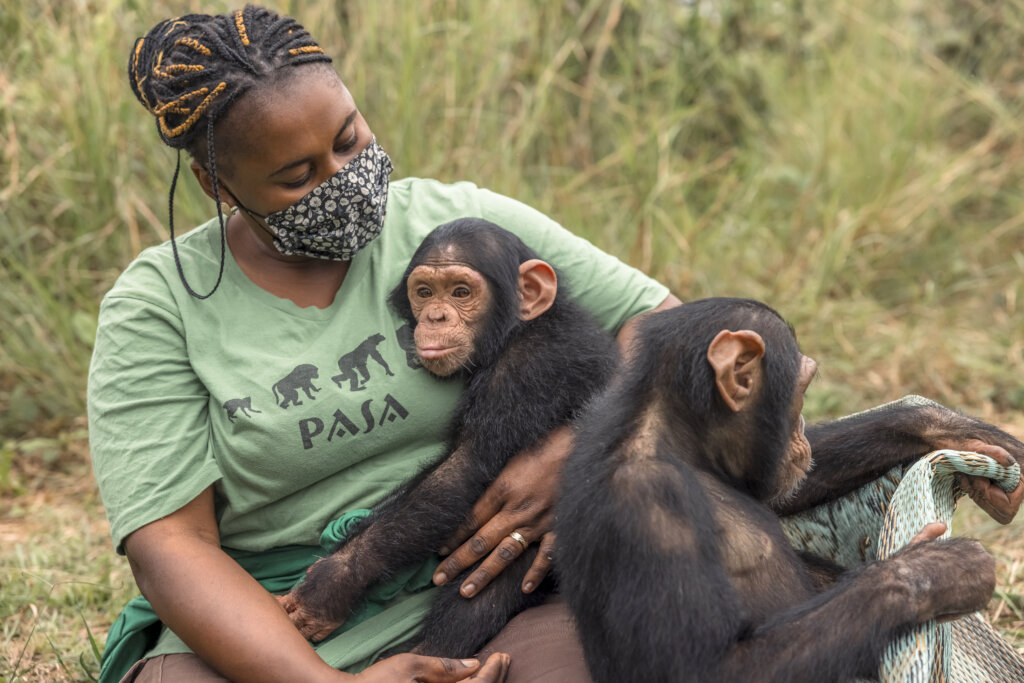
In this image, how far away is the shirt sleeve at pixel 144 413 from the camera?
2488 mm

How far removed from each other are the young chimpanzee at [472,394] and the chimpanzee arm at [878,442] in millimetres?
626

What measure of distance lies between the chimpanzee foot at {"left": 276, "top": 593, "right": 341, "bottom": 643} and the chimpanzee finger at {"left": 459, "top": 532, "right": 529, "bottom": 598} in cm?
34

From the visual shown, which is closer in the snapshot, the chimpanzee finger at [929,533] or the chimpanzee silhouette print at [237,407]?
the chimpanzee finger at [929,533]

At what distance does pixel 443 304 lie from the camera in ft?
9.68

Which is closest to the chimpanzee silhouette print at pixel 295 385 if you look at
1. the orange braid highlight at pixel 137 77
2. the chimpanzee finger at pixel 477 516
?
the chimpanzee finger at pixel 477 516

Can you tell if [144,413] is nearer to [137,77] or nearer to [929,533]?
[137,77]

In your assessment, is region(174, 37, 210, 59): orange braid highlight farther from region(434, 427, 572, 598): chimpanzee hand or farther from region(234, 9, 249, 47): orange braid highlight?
region(434, 427, 572, 598): chimpanzee hand

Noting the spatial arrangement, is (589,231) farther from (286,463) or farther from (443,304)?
(286,463)

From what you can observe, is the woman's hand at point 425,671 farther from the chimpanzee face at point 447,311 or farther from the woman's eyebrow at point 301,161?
the woman's eyebrow at point 301,161

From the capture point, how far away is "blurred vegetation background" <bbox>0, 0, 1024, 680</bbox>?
16.6 ft

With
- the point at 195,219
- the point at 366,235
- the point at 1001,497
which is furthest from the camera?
the point at 195,219

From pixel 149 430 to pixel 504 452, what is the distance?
0.89m

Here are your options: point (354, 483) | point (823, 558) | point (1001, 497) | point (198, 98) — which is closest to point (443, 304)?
point (354, 483)

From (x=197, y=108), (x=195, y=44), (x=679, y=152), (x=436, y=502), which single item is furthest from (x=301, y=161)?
(x=679, y=152)
